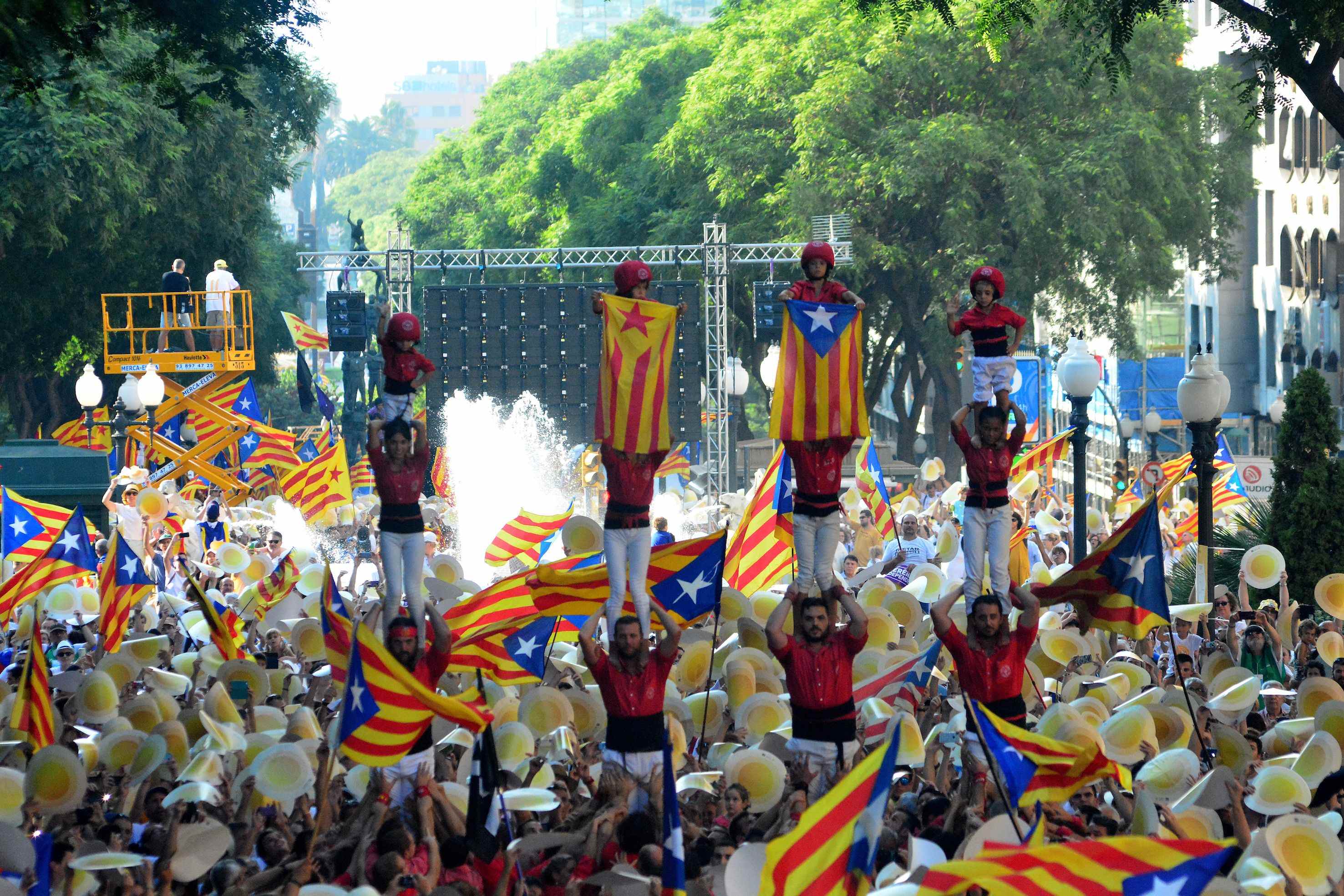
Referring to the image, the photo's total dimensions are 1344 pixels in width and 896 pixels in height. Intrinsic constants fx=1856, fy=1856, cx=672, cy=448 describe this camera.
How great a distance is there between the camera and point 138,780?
32.5ft

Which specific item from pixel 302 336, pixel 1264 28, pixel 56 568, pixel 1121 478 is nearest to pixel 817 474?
pixel 1264 28

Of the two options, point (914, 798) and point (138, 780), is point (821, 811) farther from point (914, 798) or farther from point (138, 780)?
point (138, 780)

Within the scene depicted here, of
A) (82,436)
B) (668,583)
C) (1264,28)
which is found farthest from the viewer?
(82,436)

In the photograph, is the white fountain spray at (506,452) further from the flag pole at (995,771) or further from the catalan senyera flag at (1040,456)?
the flag pole at (995,771)

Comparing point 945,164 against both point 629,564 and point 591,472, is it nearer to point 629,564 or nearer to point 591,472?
point 591,472

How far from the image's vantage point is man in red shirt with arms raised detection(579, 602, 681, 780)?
32.7 feet

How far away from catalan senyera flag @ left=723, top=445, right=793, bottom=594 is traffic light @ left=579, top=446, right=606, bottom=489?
11135mm

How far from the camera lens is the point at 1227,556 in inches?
647

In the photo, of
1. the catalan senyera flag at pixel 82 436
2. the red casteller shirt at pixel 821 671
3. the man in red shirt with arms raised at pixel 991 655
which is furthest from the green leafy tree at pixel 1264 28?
the catalan senyera flag at pixel 82 436

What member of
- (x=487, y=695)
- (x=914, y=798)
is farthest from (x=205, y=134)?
(x=914, y=798)

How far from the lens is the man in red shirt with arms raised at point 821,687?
33.5 feet

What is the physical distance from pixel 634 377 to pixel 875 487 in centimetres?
681

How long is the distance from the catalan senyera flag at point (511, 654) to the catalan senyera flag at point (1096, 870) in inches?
200

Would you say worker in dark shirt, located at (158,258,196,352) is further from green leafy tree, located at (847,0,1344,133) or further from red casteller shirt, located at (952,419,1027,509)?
red casteller shirt, located at (952,419,1027,509)
